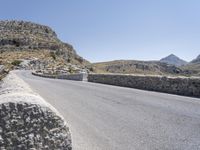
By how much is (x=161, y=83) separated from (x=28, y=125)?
55.3 feet

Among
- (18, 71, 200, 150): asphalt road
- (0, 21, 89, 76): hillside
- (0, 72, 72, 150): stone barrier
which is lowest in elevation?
(18, 71, 200, 150): asphalt road

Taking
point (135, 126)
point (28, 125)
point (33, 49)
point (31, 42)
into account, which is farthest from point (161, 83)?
point (31, 42)

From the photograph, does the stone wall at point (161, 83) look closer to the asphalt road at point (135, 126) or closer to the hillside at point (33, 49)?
the asphalt road at point (135, 126)

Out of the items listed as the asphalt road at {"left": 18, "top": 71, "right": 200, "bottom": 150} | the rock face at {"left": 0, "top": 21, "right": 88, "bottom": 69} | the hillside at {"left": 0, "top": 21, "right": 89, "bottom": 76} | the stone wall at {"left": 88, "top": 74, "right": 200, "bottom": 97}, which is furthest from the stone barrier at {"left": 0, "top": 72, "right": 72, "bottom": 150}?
the rock face at {"left": 0, "top": 21, "right": 88, "bottom": 69}

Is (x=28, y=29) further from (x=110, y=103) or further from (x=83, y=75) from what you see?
(x=110, y=103)

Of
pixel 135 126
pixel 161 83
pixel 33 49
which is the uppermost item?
pixel 33 49

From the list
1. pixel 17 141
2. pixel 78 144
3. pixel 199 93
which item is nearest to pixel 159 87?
pixel 199 93

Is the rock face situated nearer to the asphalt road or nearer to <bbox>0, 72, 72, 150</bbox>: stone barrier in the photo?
the asphalt road

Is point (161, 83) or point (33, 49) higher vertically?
point (33, 49)

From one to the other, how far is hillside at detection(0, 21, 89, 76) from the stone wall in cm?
6638

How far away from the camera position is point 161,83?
2108 cm

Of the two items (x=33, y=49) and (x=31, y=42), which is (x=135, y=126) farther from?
(x=31, y=42)

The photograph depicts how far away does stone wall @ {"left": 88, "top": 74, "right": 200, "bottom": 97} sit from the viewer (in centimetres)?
1784

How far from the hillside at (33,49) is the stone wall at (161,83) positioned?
66385 mm
